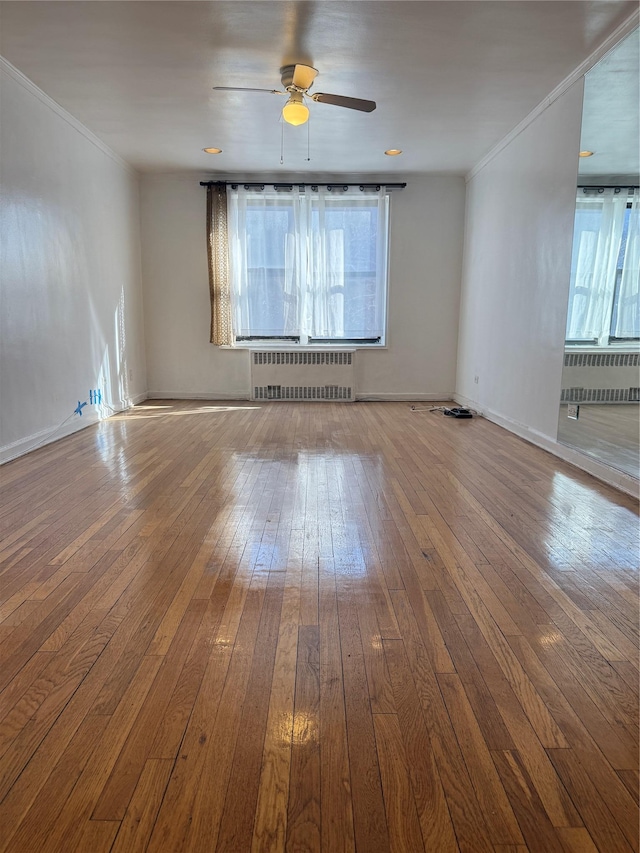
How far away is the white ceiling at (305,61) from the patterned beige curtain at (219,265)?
3.80 ft

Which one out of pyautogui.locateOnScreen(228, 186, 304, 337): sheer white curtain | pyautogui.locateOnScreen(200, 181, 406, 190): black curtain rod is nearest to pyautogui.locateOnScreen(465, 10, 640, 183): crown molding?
pyautogui.locateOnScreen(200, 181, 406, 190): black curtain rod

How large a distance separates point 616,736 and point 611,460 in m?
2.48

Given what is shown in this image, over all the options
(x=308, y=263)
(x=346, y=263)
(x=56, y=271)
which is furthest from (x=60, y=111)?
(x=346, y=263)

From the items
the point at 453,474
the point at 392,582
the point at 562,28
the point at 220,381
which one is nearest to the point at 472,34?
the point at 562,28

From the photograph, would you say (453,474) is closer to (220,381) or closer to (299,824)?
(299,824)

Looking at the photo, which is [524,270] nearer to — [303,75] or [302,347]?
[303,75]

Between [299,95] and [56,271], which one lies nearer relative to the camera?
[299,95]

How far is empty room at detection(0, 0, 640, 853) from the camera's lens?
1.17 metres

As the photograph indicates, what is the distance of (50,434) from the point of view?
4383 millimetres

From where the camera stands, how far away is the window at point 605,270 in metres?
3.30

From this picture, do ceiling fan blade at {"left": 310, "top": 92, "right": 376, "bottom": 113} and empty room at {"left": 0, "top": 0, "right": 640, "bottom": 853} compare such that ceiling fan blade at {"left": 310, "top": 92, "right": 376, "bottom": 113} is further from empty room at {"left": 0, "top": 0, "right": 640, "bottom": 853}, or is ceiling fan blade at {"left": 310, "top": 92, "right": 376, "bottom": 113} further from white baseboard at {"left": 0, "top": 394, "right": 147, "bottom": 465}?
white baseboard at {"left": 0, "top": 394, "right": 147, "bottom": 465}

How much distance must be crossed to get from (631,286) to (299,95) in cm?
267

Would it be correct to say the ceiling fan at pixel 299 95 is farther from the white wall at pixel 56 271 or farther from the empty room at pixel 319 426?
the white wall at pixel 56 271

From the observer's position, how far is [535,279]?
14.5 feet
